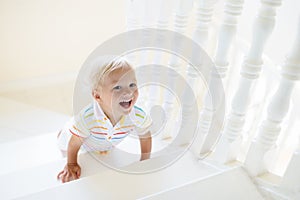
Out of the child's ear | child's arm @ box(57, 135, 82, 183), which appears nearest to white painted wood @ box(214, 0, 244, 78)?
the child's ear

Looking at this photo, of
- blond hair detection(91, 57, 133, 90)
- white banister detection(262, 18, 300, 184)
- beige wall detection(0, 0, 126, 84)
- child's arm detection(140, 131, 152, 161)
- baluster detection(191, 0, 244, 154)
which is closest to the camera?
white banister detection(262, 18, 300, 184)

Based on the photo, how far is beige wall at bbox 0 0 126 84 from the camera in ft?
6.27

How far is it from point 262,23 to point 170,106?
19.7 inches

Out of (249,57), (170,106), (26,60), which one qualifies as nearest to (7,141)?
(26,60)

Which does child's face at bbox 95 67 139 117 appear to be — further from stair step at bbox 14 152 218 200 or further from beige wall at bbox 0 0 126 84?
beige wall at bbox 0 0 126 84

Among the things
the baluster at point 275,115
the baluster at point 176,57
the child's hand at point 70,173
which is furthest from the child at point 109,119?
the baluster at point 275,115

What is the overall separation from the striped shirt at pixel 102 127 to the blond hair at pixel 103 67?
0.08 m

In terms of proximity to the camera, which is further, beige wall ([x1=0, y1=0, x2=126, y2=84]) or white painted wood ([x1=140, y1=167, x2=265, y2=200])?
beige wall ([x1=0, y1=0, x2=126, y2=84])

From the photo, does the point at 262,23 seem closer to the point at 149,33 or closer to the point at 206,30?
the point at 206,30

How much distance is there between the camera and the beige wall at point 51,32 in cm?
191

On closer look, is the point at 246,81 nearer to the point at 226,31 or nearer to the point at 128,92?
the point at 226,31

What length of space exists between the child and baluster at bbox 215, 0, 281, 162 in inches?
10.9

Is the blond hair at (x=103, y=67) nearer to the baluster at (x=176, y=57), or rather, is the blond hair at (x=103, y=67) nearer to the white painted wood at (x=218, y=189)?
the baluster at (x=176, y=57)

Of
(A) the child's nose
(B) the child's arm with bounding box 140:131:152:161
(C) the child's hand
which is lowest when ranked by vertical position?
(C) the child's hand
